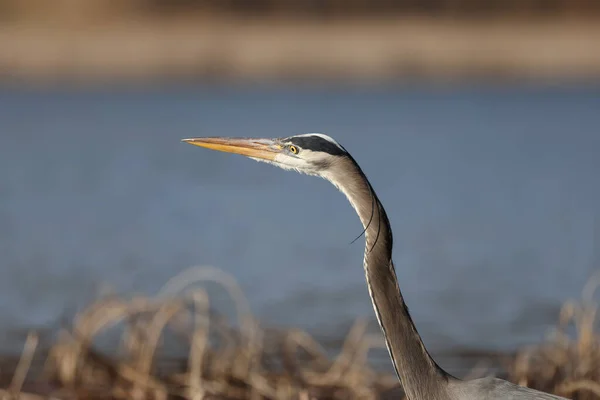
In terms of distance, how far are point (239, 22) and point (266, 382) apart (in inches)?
997

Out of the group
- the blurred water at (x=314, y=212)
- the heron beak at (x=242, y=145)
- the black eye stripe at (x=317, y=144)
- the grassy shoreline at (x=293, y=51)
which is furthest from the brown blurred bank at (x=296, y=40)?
the black eye stripe at (x=317, y=144)

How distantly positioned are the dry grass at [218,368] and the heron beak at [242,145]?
4.27 feet

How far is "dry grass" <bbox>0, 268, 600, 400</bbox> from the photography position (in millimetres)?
5477

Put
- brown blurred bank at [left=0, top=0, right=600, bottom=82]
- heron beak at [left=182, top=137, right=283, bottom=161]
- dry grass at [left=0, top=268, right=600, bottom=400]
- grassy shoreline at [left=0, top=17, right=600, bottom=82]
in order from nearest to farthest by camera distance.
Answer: heron beak at [left=182, top=137, right=283, bottom=161], dry grass at [left=0, top=268, right=600, bottom=400], grassy shoreline at [left=0, top=17, right=600, bottom=82], brown blurred bank at [left=0, top=0, right=600, bottom=82]

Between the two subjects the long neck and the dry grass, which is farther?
the dry grass

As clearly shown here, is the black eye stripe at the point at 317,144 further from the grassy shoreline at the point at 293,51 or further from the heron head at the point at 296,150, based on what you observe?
the grassy shoreline at the point at 293,51

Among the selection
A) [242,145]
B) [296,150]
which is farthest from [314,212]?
[296,150]

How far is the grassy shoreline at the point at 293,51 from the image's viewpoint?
26.8m

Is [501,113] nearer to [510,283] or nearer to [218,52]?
[218,52]

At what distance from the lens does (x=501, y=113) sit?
80.1 feet

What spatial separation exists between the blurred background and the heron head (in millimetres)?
2003

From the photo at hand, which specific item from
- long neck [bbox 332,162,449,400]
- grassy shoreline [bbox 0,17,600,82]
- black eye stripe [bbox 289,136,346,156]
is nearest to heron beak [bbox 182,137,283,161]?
black eye stripe [bbox 289,136,346,156]

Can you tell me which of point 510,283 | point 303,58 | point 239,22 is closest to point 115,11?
point 239,22

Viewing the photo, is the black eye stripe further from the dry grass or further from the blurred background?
the blurred background
